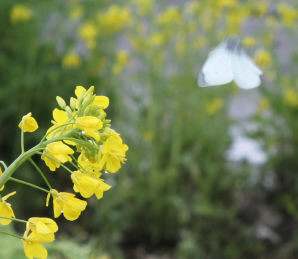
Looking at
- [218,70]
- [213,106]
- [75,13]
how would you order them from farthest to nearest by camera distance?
1. [75,13]
2. [213,106]
3. [218,70]

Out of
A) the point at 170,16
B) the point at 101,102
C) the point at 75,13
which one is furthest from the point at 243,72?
the point at 75,13

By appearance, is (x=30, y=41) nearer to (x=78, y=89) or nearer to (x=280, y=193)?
(x=280, y=193)

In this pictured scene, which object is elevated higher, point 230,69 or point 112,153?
point 230,69

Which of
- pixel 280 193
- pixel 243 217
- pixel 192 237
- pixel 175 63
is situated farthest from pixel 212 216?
pixel 175 63

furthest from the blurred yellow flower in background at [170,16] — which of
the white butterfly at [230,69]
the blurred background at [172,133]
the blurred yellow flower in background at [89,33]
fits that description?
the white butterfly at [230,69]

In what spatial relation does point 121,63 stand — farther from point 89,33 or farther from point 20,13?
point 20,13

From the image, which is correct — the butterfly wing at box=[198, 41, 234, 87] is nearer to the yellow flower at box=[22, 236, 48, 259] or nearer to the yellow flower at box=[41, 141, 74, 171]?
the yellow flower at box=[41, 141, 74, 171]

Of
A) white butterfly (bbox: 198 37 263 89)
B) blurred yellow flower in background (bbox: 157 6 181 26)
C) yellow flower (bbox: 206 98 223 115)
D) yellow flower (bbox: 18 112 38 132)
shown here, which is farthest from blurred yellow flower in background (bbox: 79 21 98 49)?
yellow flower (bbox: 18 112 38 132)
